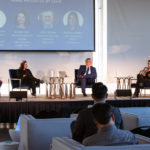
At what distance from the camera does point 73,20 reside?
10.3m

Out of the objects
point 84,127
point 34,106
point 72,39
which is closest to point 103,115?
point 84,127

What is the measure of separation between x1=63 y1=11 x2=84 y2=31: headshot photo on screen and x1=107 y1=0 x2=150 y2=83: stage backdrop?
0.83m

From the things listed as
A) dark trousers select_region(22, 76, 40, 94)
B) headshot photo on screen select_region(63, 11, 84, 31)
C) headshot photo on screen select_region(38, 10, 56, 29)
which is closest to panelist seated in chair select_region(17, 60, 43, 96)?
dark trousers select_region(22, 76, 40, 94)

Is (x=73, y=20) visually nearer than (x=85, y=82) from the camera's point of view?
No

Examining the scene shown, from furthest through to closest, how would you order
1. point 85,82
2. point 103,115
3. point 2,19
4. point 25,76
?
1. point 2,19
2. point 85,82
3. point 25,76
4. point 103,115

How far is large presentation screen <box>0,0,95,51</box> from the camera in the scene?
9977 mm

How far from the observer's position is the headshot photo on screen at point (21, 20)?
1006cm

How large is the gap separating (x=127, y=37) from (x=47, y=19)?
88.5 inches

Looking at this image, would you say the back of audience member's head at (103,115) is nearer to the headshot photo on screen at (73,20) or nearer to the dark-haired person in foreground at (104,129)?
the dark-haired person in foreground at (104,129)

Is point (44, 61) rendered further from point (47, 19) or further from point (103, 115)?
point (103, 115)

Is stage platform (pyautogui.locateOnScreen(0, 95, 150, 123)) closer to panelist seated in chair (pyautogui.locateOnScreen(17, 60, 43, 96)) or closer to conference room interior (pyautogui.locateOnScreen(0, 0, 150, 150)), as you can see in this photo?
panelist seated in chair (pyautogui.locateOnScreen(17, 60, 43, 96))

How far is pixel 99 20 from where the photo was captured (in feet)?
34.4

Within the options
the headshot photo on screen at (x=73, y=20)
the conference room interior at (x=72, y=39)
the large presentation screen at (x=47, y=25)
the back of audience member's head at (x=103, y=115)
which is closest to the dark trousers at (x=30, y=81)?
the conference room interior at (x=72, y=39)

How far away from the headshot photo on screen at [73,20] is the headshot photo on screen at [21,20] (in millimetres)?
1015
